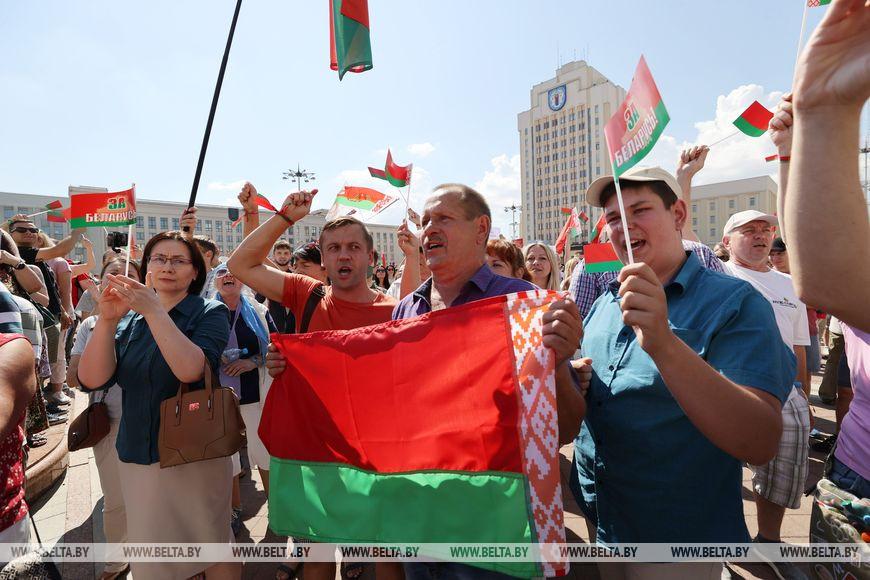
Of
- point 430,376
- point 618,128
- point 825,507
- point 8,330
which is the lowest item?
point 825,507

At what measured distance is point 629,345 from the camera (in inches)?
67.9

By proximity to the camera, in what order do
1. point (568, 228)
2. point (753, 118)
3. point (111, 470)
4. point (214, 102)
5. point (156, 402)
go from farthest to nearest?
point (568, 228) < point (214, 102) < point (753, 118) < point (111, 470) < point (156, 402)

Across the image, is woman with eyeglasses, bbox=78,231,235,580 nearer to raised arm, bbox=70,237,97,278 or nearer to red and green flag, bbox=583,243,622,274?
red and green flag, bbox=583,243,622,274

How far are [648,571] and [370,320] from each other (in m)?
1.79

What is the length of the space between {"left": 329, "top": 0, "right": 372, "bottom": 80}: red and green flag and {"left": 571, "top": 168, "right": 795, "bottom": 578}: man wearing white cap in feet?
10.8

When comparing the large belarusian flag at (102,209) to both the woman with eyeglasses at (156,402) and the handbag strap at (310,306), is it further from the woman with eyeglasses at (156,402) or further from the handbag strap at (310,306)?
the handbag strap at (310,306)

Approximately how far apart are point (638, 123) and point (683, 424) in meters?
1.04

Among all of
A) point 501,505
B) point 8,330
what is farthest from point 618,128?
point 8,330

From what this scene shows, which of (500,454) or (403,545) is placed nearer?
(500,454)

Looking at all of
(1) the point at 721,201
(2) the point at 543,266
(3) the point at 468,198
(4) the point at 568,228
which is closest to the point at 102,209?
(3) the point at 468,198

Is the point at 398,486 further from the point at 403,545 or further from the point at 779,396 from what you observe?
the point at 779,396

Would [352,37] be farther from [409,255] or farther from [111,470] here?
[111,470]

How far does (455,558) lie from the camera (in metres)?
1.66

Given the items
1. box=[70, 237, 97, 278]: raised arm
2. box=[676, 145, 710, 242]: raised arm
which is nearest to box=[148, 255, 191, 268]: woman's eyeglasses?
box=[676, 145, 710, 242]: raised arm
